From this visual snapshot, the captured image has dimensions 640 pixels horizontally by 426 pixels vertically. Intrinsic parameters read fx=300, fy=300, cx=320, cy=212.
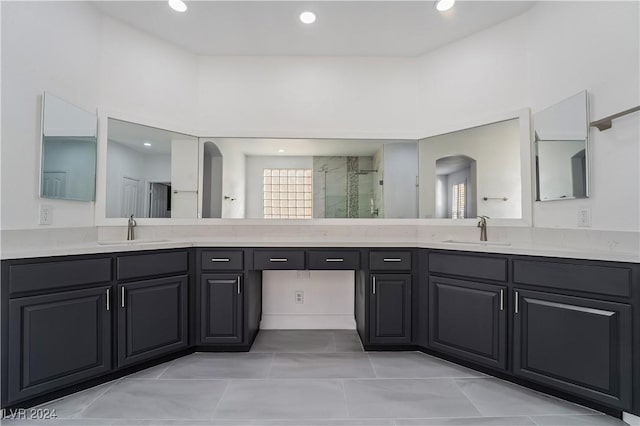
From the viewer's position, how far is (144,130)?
8.69 ft

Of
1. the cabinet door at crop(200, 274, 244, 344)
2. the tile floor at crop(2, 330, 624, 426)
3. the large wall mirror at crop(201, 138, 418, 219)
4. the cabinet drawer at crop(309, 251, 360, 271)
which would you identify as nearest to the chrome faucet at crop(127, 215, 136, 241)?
the large wall mirror at crop(201, 138, 418, 219)

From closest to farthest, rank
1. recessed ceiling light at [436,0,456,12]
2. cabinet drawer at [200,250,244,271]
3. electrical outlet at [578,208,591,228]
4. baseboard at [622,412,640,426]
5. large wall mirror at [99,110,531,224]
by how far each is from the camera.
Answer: baseboard at [622,412,640,426], electrical outlet at [578,208,591,228], recessed ceiling light at [436,0,456,12], cabinet drawer at [200,250,244,271], large wall mirror at [99,110,531,224]

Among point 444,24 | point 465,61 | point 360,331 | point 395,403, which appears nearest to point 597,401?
point 395,403

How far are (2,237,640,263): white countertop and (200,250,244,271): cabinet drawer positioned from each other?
0.06 meters

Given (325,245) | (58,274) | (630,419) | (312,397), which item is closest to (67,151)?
(58,274)

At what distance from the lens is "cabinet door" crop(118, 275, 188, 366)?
200cm

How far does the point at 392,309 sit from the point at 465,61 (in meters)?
2.27

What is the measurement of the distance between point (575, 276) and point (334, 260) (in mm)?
1531

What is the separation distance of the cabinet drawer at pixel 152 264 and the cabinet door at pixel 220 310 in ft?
0.71

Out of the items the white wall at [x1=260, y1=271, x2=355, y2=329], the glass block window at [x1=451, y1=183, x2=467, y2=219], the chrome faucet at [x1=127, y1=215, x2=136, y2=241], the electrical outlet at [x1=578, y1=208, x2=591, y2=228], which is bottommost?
the white wall at [x1=260, y1=271, x2=355, y2=329]

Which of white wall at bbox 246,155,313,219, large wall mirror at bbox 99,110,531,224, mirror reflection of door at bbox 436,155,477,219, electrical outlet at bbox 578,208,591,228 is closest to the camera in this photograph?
electrical outlet at bbox 578,208,591,228

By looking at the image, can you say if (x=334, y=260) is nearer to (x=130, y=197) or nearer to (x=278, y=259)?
(x=278, y=259)

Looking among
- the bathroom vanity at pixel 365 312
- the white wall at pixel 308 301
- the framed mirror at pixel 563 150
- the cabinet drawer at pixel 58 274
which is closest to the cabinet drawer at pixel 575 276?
the bathroom vanity at pixel 365 312

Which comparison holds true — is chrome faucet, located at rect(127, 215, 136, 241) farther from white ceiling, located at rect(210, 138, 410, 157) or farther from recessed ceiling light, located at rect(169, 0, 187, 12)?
recessed ceiling light, located at rect(169, 0, 187, 12)
